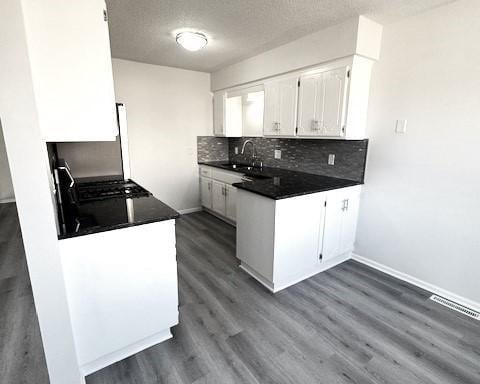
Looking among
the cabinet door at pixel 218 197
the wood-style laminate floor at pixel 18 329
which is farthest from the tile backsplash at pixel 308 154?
the wood-style laminate floor at pixel 18 329

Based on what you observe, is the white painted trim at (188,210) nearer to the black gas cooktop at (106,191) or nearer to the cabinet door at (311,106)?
the black gas cooktop at (106,191)

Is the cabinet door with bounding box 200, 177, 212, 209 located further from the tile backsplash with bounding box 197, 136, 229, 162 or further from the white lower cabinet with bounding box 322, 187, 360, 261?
the white lower cabinet with bounding box 322, 187, 360, 261

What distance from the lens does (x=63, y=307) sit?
135 centimetres

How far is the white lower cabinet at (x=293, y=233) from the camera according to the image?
2.31 meters

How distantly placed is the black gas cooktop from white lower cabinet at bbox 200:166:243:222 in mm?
1528

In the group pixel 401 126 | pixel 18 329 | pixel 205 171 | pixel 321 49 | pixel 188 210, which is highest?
pixel 321 49

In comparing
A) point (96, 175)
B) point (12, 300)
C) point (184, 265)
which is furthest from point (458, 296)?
point (12, 300)

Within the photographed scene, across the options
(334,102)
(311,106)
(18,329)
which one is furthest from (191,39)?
(18,329)

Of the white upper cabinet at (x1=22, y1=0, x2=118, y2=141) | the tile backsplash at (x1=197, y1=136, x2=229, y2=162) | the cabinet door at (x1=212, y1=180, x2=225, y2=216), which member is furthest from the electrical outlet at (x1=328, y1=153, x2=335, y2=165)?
the white upper cabinet at (x1=22, y1=0, x2=118, y2=141)

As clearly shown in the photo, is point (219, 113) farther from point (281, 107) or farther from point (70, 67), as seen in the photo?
point (70, 67)

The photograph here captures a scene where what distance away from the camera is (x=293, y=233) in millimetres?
2375

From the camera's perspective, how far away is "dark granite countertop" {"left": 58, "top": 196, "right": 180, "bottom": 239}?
1.42 metres

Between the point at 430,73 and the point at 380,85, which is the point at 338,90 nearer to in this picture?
the point at 380,85

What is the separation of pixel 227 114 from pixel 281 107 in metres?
1.35
